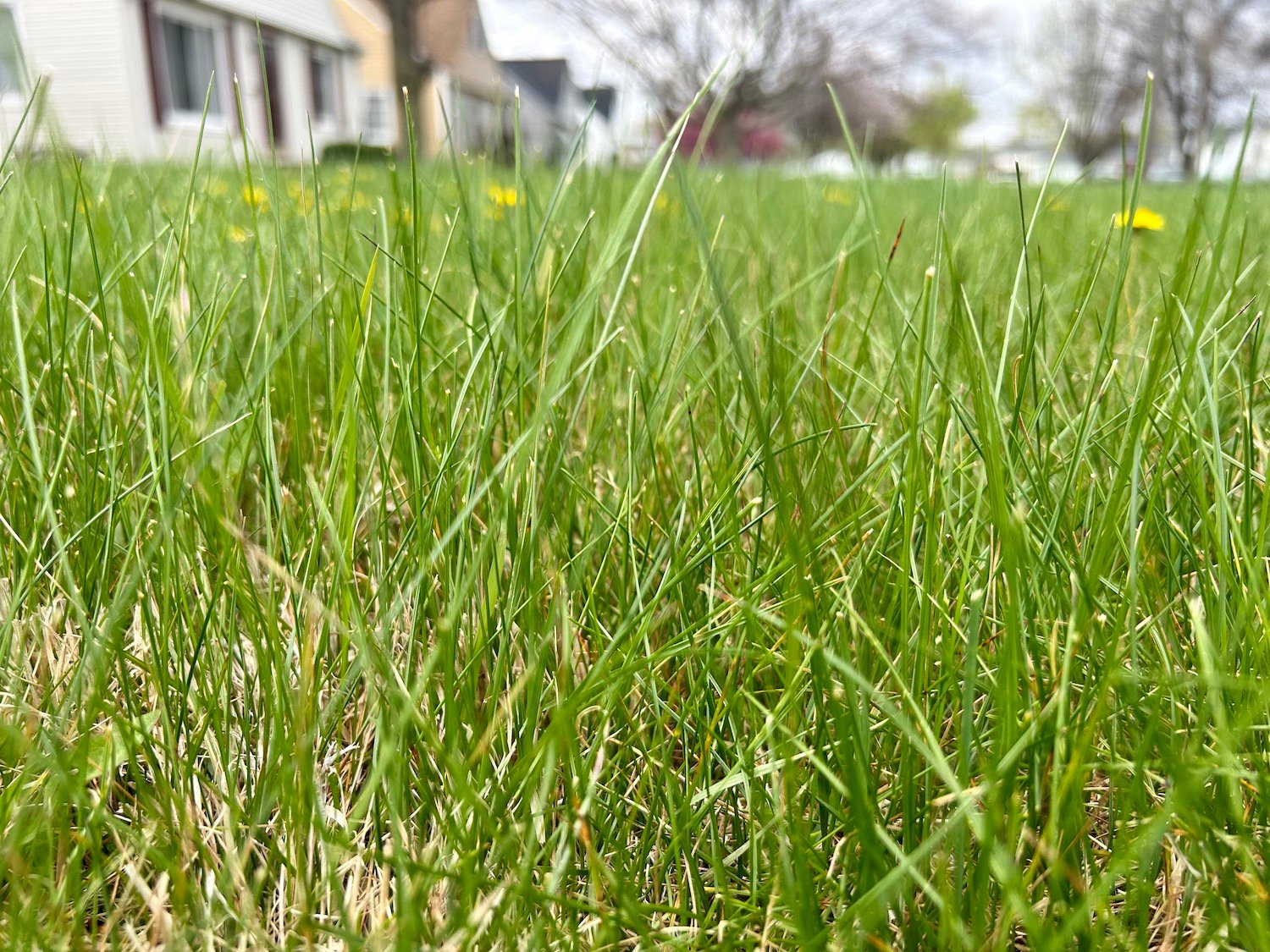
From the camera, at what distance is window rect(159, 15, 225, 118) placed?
1209 centimetres

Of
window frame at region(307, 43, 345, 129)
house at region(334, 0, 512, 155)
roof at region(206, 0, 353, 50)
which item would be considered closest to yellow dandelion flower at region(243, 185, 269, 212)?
roof at region(206, 0, 353, 50)

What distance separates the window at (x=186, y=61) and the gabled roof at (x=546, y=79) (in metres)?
20.3

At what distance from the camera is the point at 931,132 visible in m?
31.7

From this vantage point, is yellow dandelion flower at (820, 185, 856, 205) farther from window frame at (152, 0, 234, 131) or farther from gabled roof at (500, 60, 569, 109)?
gabled roof at (500, 60, 569, 109)

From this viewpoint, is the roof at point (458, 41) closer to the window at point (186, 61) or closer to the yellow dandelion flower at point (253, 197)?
the window at point (186, 61)

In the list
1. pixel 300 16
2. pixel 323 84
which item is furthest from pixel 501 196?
pixel 323 84

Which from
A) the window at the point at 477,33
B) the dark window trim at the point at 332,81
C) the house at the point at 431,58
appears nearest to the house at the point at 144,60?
the dark window trim at the point at 332,81

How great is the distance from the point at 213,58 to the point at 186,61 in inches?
14.5

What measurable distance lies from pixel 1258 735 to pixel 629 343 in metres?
0.60

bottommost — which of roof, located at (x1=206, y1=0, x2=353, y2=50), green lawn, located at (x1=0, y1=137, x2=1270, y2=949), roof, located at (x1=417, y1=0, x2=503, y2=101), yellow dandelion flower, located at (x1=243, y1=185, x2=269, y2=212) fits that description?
green lawn, located at (x1=0, y1=137, x2=1270, y2=949)

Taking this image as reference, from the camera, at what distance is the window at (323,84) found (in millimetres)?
16312

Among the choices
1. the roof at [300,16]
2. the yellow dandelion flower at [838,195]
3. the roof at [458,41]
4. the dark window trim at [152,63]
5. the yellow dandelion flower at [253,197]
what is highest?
the roof at [458,41]

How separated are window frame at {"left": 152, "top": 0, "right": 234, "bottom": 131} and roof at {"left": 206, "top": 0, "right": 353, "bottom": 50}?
0.99 feet

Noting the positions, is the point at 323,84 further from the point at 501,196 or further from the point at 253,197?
the point at 253,197
